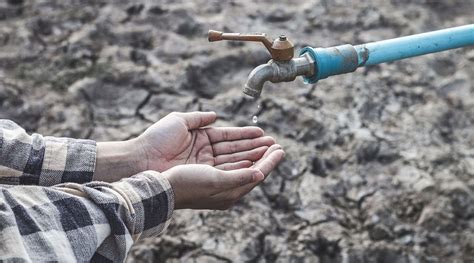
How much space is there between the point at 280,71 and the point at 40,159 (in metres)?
0.76

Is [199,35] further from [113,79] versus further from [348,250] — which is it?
[348,250]

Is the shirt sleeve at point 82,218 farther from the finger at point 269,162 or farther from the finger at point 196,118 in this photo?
the finger at point 196,118

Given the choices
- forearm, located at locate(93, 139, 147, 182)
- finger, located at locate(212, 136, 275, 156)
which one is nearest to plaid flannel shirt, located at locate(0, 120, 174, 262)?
forearm, located at locate(93, 139, 147, 182)

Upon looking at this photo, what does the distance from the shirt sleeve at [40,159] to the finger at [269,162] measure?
530 millimetres

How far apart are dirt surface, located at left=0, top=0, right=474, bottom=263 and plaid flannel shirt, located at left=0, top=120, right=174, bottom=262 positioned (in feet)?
1.88

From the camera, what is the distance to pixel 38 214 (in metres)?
1.63

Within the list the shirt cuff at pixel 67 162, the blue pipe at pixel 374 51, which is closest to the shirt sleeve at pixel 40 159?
the shirt cuff at pixel 67 162

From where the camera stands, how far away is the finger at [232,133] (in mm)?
2279

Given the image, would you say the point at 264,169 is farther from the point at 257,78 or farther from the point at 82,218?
the point at 82,218

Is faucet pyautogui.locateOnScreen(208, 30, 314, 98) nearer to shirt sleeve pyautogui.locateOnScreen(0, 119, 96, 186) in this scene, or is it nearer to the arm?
the arm

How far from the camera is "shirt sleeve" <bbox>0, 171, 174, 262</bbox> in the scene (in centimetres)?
156

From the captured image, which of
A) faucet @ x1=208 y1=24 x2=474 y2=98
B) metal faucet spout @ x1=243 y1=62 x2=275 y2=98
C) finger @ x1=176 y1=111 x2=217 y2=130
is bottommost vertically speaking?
finger @ x1=176 y1=111 x2=217 y2=130

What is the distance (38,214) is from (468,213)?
1.66 meters

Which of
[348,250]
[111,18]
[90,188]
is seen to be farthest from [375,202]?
[111,18]
